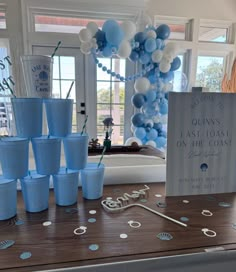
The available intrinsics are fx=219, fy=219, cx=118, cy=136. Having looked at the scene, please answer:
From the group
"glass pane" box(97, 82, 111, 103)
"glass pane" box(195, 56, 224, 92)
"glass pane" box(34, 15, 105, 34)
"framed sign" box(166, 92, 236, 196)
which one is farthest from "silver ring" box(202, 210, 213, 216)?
"glass pane" box(195, 56, 224, 92)

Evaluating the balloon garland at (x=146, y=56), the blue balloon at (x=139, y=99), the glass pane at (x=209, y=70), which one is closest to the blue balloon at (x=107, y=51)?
the balloon garland at (x=146, y=56)

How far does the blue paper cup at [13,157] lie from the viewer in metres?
0.62

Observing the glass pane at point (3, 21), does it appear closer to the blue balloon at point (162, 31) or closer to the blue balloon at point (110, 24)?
the blue balloon at point (110, 24)

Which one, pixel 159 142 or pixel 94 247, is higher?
pixel 94 247

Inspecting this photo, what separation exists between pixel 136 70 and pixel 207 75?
1380 mm

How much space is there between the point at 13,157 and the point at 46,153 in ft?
0.30

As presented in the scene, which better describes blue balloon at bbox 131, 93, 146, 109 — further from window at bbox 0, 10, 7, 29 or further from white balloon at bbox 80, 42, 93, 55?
window at bbox 0, 10, 7, 29

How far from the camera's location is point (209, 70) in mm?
3990

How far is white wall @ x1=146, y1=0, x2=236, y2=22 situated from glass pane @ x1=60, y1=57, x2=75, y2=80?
145 cm

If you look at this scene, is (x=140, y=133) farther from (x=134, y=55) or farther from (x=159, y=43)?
(x=159, y=43)

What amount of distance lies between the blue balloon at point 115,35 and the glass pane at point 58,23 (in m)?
0.93

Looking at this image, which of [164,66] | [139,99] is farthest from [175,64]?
[139,99]

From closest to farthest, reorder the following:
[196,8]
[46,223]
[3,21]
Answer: [46,223] < [3,21] < [196,8]

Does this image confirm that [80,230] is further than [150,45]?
No
